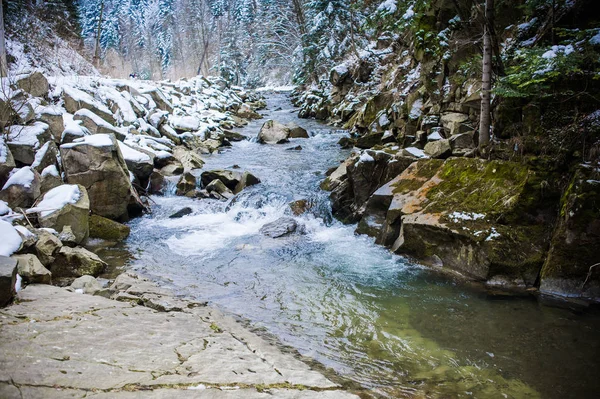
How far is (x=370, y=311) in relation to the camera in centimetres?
536

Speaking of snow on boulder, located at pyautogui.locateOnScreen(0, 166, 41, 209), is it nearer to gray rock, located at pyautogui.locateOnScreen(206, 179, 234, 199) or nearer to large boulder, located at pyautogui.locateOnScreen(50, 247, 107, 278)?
large boulder, located at pyautogui.locateOnScreen(50, 247, 107, 278)

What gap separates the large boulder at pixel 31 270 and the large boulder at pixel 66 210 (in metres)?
2.15

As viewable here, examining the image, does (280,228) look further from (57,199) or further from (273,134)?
(273,134)

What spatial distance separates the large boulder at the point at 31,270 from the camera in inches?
188

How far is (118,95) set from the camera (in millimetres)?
14922

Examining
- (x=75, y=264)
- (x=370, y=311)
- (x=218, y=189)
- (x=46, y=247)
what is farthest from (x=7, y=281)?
(x=218, y=189)

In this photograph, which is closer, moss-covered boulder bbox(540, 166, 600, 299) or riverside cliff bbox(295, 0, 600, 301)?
moss-covered boulder bbox(540, 166, 600, 299)

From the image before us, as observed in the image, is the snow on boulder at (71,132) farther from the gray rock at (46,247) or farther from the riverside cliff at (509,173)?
the riverside cliff at (509,173)

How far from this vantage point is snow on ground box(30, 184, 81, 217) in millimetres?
7035

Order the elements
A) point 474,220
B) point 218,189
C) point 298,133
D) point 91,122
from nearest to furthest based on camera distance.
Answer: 1. point 474,220
2. point 91,122
3. point 218,189
4. point 298,133

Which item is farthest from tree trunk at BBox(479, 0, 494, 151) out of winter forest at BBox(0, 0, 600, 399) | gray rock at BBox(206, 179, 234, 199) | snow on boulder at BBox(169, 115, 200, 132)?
snow on boulder at BBox(169, 115, 200, 132)

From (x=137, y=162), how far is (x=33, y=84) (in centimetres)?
417

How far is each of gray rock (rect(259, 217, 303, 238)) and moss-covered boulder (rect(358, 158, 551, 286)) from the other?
209 centimetres

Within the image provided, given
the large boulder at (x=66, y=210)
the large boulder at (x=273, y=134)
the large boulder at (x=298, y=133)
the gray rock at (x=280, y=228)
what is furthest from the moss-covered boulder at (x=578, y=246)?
the large boulder at (x=298, y=133)
